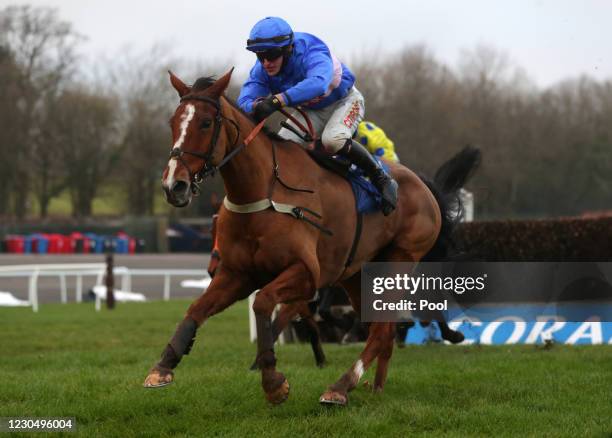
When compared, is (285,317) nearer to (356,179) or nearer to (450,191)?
(356,179)

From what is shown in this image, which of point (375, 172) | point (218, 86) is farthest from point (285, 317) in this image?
point (218, 86)

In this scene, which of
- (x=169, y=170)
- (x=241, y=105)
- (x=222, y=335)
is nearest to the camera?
(x=169, y=170)

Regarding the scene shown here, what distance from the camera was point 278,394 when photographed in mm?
4582

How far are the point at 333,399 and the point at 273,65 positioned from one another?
1960 millimetres

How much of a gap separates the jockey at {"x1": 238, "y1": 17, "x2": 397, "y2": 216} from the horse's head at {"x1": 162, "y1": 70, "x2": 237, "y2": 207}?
0.44 m

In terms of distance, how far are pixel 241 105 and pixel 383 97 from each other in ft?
132

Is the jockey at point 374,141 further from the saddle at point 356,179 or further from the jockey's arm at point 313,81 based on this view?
the jockey's arm at point 313,81

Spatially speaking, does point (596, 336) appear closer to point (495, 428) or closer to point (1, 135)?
point (495, 428)

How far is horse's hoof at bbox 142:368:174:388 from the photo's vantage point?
14.5 feet

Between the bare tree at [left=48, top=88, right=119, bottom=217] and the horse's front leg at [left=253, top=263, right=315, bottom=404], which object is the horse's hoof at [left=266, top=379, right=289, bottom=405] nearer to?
the horse's front leg at [left=253, top=263, right=315, bottom=404]

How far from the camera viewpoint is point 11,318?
13977mm

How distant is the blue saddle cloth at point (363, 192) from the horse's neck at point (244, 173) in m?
0.90

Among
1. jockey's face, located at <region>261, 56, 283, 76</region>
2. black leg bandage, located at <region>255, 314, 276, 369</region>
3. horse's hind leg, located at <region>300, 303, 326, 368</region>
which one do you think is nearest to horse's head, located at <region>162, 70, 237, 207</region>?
jockey's face, located at <region>261, 56, 283, 76</region>

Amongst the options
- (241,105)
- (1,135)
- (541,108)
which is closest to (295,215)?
(241,105)
